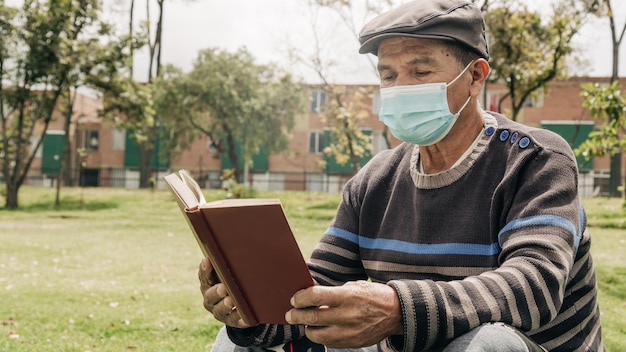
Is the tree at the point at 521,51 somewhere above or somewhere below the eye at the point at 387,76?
above

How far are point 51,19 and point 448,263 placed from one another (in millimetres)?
20072

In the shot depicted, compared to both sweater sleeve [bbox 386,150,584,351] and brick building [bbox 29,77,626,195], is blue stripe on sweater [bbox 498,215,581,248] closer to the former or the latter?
sweater sleeve [bbox 386,150,584,351]

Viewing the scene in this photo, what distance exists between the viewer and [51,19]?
1995 cm

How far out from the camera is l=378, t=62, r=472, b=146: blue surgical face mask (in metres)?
2.27

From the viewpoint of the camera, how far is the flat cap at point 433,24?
208 cm

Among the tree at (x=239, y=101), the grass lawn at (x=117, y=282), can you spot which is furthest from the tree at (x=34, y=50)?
the tree at (x=239, y=101)

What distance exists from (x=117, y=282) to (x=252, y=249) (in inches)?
238

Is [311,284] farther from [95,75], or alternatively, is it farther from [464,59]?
[95,75]

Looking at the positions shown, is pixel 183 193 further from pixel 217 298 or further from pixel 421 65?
pixel 421 65

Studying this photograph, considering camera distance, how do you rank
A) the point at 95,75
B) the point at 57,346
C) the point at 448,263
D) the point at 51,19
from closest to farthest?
the point at 448,263 < the point at 57,346 < the point at 51,19 < the point at 95,75

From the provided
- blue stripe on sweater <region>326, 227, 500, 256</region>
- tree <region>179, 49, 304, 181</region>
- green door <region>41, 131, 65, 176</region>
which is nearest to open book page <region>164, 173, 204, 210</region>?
blue stripe on sweater <region>326, 227, 500, 256</region>

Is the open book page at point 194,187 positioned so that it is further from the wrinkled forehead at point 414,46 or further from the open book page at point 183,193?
the wrinkled forehead at point 414,46

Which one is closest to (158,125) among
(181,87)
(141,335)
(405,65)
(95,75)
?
(181,87)

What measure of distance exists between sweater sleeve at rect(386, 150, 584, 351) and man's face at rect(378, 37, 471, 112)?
1.69 ft
